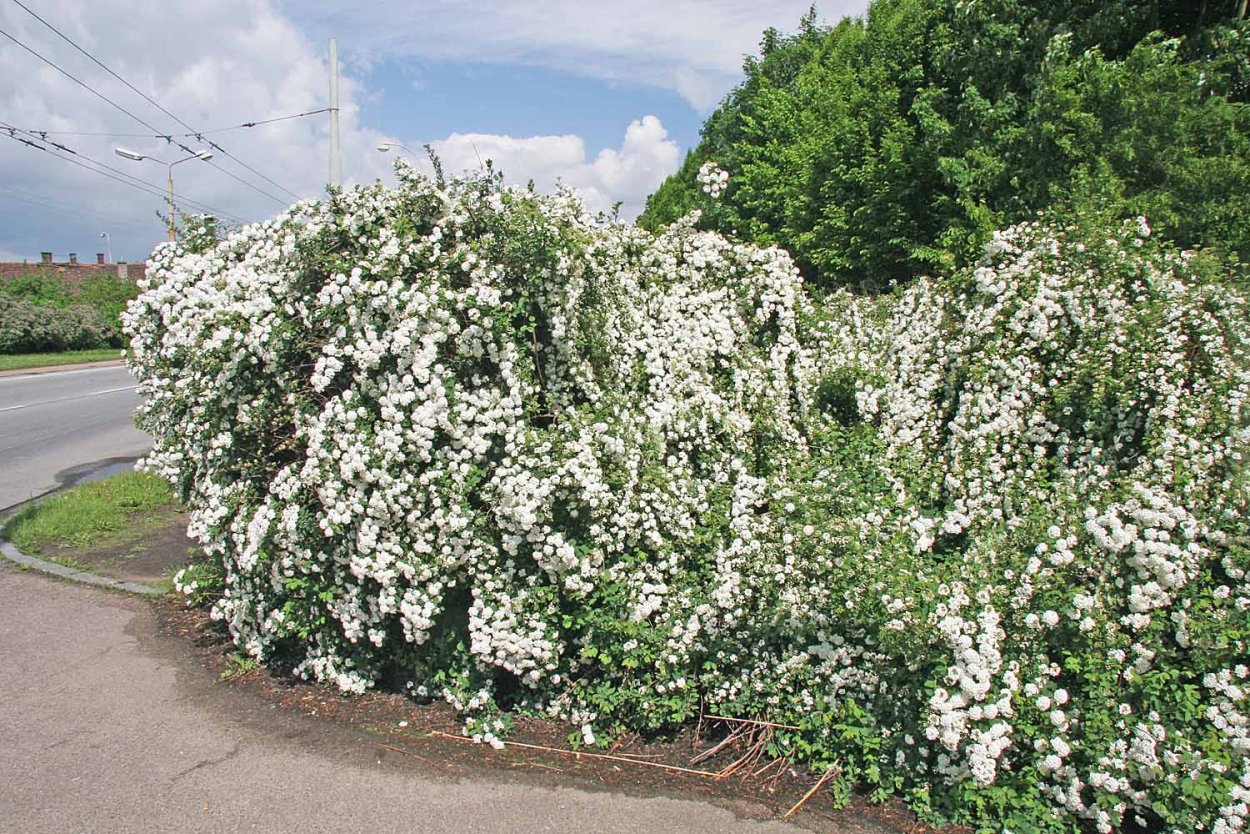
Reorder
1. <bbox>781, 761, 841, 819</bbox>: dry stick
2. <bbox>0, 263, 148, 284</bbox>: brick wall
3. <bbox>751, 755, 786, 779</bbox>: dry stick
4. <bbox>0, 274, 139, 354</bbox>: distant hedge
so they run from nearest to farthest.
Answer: <bbox>781, 761, 841, 819</bbox>: dry stick, <bbox>751, 755, 786, 779</bbox>: dry stick, <bbox>0, 274, 139, 354</bbox>: distant hedge, <bbox>0, 263, 148, 284</bbox>: brick wall

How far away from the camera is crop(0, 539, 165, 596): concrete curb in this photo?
22.6ft

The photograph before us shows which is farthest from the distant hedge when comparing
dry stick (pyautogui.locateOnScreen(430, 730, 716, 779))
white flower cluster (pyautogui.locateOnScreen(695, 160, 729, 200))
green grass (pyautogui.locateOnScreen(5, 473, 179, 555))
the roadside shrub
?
dry stick (pyautogui.locateOnScreen(430, 730, 716, 779))

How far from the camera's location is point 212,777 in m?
4.23

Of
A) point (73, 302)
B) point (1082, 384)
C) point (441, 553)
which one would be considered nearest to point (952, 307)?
point (1082, 384)

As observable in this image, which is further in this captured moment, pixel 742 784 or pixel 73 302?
pixel 73 302

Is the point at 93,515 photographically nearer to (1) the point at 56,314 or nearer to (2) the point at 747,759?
(2) the point at 747,759

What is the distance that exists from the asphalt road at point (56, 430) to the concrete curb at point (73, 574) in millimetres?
1482

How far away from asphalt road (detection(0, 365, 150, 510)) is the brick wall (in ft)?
79.1

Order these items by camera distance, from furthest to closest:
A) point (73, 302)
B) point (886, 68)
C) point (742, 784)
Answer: point (73, 302), point (886, 68), point (742, 784)

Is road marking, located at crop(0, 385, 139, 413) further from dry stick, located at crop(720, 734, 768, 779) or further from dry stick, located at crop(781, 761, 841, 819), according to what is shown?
dry stick, located at crop(781, 761, 841, 819)

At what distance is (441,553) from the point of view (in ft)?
15.4

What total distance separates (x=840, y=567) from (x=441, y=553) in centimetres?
210

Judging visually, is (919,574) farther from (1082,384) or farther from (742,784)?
(1082,384)

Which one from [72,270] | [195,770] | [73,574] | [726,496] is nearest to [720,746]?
[726,496]
